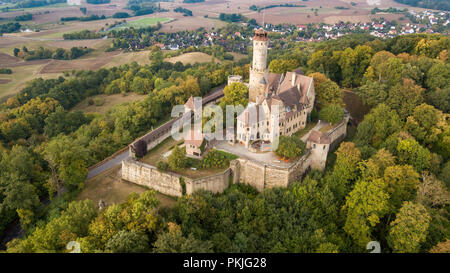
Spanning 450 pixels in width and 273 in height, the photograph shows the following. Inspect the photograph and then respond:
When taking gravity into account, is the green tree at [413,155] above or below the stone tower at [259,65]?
below

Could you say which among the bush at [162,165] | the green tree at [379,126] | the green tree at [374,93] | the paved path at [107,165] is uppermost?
the green tree at [374,93]

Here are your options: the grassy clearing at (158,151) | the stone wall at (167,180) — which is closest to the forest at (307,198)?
the stone wall at (167,180)

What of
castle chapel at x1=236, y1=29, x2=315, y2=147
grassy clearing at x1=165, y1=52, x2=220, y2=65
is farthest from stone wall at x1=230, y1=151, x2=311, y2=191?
grassy clearing at x1=165, y1=52, x2=220, y2=65

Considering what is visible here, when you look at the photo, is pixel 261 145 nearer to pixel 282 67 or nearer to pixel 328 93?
pixel 328 93

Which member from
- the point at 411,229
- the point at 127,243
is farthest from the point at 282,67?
the point at 127,243

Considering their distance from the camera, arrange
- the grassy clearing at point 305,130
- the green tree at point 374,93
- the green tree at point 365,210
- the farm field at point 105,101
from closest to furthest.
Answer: the green tree at point 365,210 → the grassy clearing at point 305,130 → the green tree at point 374,93 → the farm field at point 105,101

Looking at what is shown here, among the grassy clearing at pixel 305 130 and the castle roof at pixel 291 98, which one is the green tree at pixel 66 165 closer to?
the castle roof at pixel 291 98
